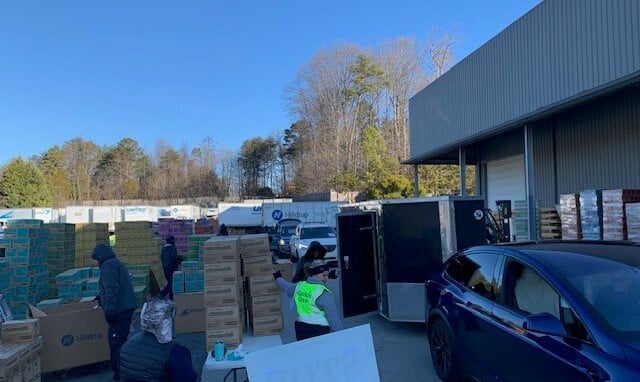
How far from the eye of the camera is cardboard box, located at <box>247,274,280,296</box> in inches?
223

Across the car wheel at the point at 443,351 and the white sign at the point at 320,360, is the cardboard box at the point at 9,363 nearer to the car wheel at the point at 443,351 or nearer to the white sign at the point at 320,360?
the white sign at the point at 320,360

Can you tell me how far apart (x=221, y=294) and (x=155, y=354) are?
2.19 meters

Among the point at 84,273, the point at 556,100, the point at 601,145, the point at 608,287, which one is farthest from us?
the point at 556,100

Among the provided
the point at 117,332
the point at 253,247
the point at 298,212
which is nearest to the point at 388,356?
the point at 253,247

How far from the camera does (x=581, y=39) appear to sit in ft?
38.5

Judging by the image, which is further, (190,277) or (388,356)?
(190,277)

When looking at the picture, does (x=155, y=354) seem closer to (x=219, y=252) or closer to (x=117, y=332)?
(x=219, y=252)

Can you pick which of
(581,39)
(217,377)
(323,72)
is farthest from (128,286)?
(323,72)

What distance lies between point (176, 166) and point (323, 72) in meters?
35.8

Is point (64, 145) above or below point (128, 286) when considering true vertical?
above

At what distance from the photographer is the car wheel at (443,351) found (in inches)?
210

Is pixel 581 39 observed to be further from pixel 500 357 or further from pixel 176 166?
pixel 176 166

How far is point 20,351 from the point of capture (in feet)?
16.9

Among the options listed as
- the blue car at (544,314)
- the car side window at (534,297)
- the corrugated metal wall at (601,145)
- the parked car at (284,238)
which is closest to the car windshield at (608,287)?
the blue car at (544,314)
